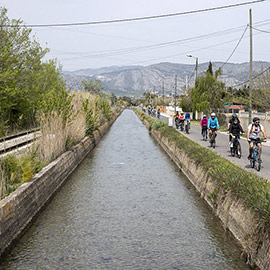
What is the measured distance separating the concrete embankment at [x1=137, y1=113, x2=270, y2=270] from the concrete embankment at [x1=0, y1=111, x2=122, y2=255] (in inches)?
167

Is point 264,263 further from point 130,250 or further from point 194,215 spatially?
point 194,215

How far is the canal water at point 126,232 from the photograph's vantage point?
22.5 feet

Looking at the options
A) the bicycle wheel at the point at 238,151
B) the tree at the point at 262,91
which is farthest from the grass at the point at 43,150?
the tree at the point at 262,91

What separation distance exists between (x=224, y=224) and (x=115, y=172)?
825cm

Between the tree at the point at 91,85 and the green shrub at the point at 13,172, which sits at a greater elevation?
the tree at the point at 91,85

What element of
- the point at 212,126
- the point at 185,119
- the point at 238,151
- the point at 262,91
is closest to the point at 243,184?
the point at 238,151

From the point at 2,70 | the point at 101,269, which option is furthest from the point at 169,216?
the point at 2,70

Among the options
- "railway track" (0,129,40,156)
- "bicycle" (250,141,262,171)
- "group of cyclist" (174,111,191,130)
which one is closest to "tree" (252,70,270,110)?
"group of cyclist" (174,111,191,130)

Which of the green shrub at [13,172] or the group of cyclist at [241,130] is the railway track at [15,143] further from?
the group of cyclist at [241,130]

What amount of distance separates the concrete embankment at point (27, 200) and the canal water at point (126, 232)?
214mm

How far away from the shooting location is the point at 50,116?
680 inches

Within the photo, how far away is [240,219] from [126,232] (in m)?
2.39

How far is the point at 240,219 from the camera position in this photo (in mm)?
7586

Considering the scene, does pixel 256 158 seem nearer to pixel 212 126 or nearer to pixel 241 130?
pixel 241 130
